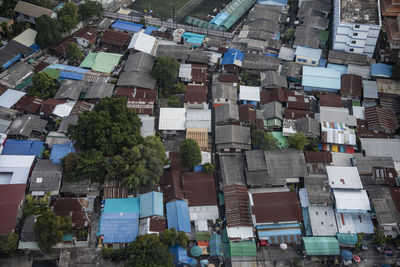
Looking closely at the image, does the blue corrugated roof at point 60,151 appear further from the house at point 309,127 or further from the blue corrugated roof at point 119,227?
the house at point 309,127

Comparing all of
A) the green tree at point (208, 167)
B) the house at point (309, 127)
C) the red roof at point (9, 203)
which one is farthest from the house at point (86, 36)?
the house at point (309, 127)

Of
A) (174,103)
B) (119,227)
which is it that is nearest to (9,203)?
(119,227)

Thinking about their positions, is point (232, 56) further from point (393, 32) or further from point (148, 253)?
point (148, 253)

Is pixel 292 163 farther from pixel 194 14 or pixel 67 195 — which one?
pixel 194 14

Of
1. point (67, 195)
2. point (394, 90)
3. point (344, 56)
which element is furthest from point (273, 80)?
point (67, 195)

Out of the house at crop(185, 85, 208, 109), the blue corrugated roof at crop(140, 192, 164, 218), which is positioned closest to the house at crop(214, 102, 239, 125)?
the house at crop(185, 85, 208, 109)

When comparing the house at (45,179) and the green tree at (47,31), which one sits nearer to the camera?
the house at (45,179)
